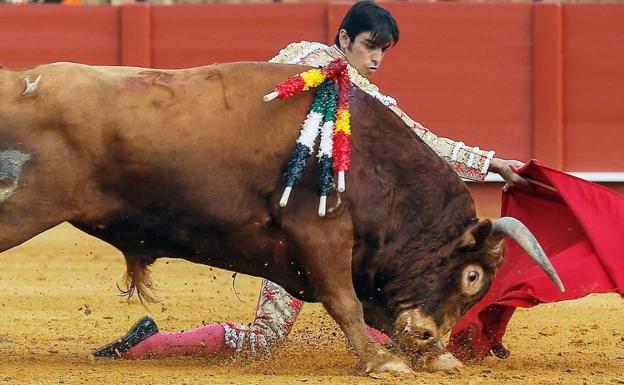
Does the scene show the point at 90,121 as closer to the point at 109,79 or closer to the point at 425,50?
the point at 109,79

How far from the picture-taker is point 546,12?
9.18m

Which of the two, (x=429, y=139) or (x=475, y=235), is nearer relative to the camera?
(x=475, y=235)

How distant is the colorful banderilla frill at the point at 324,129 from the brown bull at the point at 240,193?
0.04 metres

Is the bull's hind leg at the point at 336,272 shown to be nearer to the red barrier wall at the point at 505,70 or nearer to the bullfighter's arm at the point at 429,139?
the bullfighter's arm at the point at 429,139

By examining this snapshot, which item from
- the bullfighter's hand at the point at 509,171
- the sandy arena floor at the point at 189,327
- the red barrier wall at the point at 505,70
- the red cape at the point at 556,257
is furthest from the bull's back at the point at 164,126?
the red barrier wall at the point at 505,70

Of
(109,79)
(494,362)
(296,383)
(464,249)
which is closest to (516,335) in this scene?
(494,362)

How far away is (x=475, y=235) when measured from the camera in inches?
165

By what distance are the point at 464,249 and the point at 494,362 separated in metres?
0.50

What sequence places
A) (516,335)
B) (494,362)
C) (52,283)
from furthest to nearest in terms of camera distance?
1. (52,283)
2. (516,335)
3. (494,362)

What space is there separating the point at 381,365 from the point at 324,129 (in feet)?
2.36

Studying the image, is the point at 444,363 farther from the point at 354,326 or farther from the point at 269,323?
the point at 269,323

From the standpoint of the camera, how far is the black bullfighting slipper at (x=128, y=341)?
444cm

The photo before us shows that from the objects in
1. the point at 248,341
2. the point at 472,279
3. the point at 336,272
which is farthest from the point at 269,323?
the point at 472,279

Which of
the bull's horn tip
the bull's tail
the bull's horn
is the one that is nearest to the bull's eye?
the bull's horn
